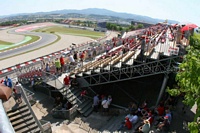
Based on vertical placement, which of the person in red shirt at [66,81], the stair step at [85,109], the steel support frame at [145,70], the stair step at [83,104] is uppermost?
the steel support frame at [145,70]

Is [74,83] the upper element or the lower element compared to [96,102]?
upper

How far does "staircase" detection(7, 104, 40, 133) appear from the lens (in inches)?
392

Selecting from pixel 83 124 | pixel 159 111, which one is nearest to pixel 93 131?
pixel 83 124

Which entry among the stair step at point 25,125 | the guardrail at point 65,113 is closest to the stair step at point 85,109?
the guardrail at point 65,113

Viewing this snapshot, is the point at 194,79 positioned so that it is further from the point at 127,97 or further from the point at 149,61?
the point at 127,97

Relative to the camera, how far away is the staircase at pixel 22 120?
9953 mm

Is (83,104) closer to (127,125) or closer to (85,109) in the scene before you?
(85,109)

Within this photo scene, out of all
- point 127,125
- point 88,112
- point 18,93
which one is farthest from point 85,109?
point 18,93

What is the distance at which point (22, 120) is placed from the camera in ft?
33.6

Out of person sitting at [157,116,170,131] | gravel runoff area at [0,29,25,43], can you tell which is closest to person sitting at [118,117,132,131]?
person sitting at [157,116,170,131]

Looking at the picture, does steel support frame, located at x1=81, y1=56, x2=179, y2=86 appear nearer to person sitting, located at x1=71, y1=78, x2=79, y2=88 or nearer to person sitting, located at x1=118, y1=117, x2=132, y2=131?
person sitting, located at x1=71, y1=78, x2=79, y2=88

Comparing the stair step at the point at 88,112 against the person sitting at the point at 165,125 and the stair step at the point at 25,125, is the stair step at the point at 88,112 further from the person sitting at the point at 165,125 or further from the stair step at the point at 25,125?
the person sitting at the point at 165,125

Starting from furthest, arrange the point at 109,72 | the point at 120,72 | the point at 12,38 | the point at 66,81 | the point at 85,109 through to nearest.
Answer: the point at 12,38 < the point at 66,81 < the point at 85,109 < the point at 109,72 < the point at 120,72

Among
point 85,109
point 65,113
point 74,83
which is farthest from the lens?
point 74,83
